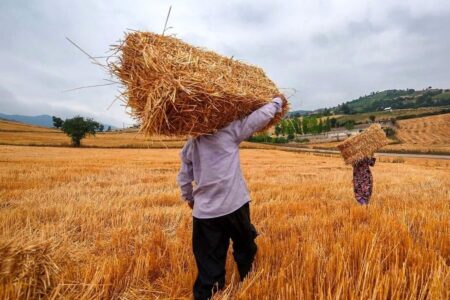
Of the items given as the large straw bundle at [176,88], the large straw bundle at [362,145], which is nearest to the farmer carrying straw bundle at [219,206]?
the large straw bundle at [176,88]

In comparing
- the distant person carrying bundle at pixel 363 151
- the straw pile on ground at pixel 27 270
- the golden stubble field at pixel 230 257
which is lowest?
the golden stubble field at pixel 230 257

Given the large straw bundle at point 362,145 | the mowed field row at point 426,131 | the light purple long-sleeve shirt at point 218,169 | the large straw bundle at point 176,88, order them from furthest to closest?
1. the mowed field row at point 426,131
2. the large straw bundle at point 362,145
3. the light purple long-sleeve shirt at point 218,169
4. the large straw bundle at point 176,88

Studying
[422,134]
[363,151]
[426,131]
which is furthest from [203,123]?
[426,131]

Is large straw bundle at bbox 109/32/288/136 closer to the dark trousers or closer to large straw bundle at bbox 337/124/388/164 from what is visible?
the dark trousers

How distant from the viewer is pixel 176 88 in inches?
109

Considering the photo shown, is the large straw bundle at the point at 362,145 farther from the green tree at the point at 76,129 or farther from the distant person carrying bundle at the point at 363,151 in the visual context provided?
the green tree at the point at 76,129

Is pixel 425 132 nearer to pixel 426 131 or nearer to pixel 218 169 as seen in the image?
pixel 426 131

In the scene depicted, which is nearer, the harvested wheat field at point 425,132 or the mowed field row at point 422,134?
the mowed field row at point 422,134

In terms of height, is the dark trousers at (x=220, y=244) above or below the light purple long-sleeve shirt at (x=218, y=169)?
below

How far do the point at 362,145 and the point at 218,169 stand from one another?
18.2ft

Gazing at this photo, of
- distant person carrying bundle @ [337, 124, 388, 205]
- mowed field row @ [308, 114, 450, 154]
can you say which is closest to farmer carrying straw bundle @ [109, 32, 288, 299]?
distant person carrying bundle @ [337, 124, 388, 205]

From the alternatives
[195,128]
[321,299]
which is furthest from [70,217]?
[321,299]

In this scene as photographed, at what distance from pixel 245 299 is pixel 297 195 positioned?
537cm

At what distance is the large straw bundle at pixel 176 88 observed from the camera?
2.81m
